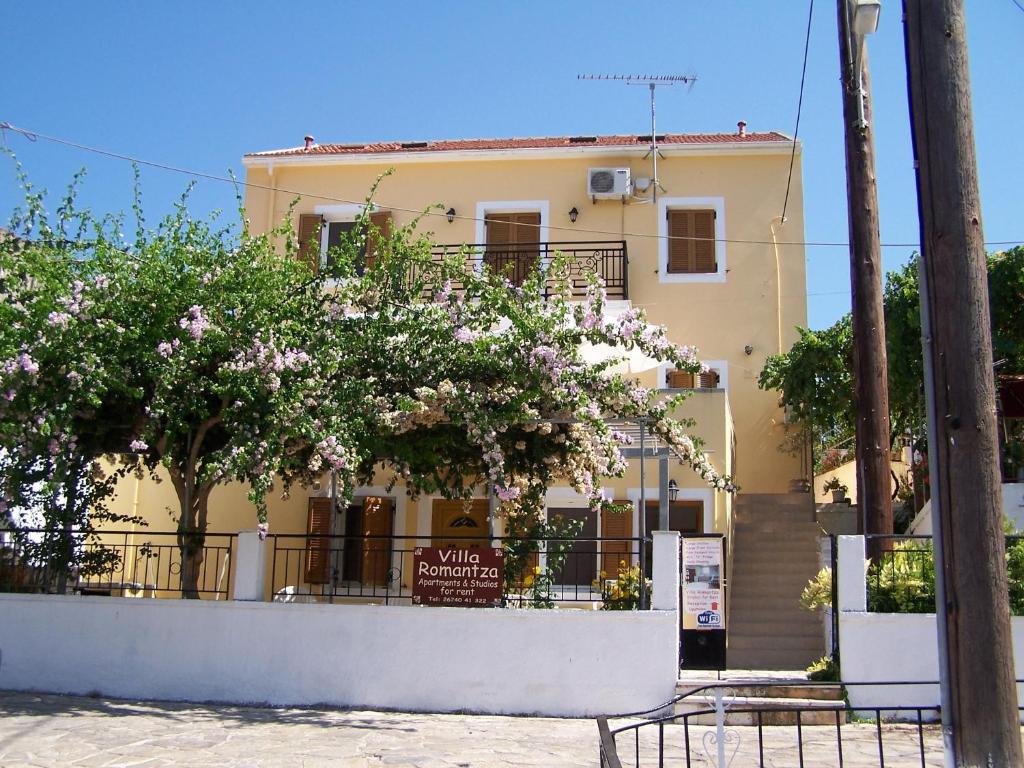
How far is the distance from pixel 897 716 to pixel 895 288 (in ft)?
28.3

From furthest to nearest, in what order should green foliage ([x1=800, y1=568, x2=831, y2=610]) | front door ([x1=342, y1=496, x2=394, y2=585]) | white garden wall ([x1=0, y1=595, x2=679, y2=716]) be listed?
front door ([x1=342, y1=496, x2=394, y2=585]) → green foliage ([x1=800, y1=568, x2=831, y2=610]) → white garden wall ([x1=0, y1=595, x2=679, y2=716])

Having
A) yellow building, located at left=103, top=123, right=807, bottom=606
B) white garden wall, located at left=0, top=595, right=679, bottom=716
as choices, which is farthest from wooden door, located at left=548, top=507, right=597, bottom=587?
yellow building, located at left=103, top=123, right=807, bottom=606

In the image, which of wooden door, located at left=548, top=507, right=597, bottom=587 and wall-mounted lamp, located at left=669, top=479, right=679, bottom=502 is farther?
wall-mounted lamp, located at left=669, top=479, right=679, bottom=502

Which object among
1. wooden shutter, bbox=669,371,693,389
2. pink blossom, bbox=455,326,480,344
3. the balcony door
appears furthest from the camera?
the balcony door

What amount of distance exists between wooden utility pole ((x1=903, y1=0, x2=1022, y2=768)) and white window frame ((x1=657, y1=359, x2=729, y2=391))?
457 inches

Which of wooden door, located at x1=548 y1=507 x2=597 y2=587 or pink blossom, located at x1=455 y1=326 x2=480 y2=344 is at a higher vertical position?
pink blossom, located at x1=455 y1=326 x2=480 y2=344

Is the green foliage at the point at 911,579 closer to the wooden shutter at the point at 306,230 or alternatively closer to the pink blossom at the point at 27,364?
the pink blossom at the point at 27,364

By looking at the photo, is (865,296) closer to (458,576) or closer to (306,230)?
(458,576)

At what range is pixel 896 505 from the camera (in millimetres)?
20531

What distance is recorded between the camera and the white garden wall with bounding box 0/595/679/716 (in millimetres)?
11242

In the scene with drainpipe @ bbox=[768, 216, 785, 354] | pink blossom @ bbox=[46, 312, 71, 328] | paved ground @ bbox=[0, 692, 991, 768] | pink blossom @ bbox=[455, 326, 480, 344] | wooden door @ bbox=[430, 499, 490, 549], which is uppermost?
drainpipe @ bbox=[768, 216, 785, 354]

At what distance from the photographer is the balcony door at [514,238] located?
19.0 m

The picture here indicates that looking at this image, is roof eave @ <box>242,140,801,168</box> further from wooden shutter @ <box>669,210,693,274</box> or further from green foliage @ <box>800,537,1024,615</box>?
green foliage @ <box>800,537,1024,615</box>

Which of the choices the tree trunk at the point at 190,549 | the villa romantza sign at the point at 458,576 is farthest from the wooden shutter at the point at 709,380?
the tree trunk at the point at 190,549
